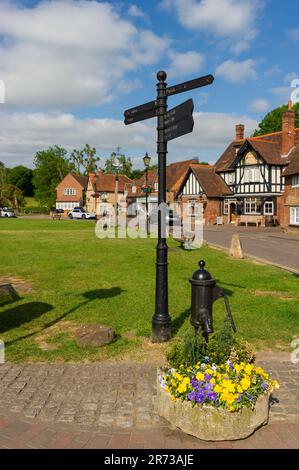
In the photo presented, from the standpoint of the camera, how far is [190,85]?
5383 mm

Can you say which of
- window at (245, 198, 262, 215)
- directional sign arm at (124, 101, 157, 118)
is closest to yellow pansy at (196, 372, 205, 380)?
directional sign arm at (124, 101, 157, 118)

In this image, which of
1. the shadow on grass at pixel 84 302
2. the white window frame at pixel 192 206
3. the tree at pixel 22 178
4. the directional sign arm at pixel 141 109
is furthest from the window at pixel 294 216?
the tree at pixel 22 178

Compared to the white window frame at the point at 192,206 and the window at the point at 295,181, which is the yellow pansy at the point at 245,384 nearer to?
the window at the point at 295,181

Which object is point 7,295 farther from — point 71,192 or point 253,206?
point 71,192

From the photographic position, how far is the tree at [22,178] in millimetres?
115062

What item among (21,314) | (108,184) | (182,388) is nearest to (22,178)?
(108,184)

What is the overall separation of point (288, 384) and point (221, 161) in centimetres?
4284

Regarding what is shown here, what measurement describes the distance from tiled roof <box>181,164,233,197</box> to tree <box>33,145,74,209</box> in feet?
151

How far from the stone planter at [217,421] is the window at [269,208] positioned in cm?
3640

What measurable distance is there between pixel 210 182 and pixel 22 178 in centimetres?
8569

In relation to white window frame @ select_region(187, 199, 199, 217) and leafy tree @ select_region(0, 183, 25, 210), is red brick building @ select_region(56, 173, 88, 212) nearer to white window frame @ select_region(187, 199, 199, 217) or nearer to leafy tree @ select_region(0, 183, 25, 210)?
leafy tree @ select_region(0, 183, 25, 210)

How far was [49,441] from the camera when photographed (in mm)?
3477
